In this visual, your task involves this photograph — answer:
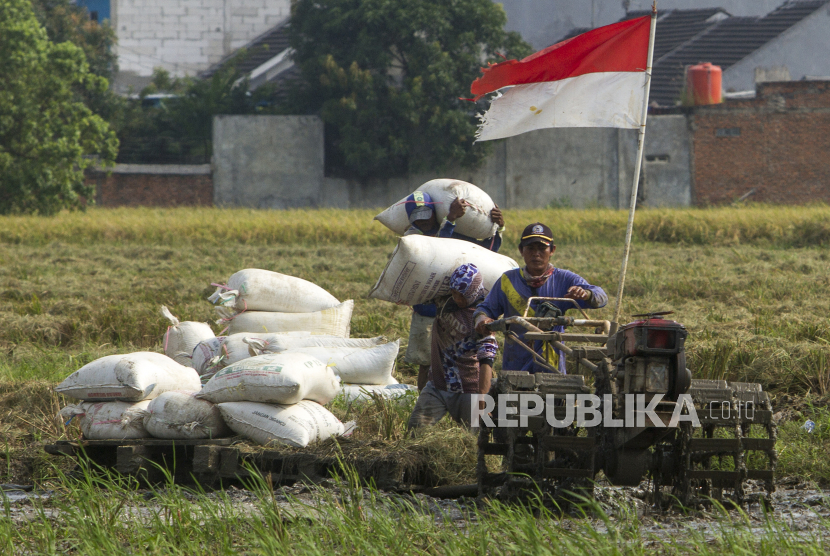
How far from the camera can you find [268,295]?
22.2 ft

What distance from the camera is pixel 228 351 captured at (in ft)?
20.2

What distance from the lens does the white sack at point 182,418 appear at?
5.15 metres

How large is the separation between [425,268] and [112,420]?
1876mm

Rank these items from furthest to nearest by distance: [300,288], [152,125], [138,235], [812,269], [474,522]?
1. [152,125]
2. [138,235]
3. [812,269]
4. [300,288]
5. [474,522]

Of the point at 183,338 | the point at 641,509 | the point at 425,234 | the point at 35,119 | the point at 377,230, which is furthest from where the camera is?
the point at 35,119

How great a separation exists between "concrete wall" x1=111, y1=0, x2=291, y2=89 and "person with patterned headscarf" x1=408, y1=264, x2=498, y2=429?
32.4 m

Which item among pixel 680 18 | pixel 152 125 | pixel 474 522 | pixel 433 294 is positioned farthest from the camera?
pixel 680 18

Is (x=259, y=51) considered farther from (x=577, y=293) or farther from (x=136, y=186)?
(x=577, y=293)

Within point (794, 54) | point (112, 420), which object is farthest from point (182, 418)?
point (794, 54)

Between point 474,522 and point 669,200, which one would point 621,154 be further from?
point 474,522

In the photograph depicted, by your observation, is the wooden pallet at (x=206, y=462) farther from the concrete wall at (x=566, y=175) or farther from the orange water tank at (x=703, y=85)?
the orange water tank at (x=703, y=85)

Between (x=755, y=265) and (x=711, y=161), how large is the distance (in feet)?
54.2

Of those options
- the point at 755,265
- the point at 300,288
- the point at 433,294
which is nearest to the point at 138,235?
the point at 755,265

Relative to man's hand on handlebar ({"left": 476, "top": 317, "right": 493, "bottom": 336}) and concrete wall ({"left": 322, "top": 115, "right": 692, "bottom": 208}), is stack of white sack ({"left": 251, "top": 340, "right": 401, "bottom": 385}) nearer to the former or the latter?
man's hand on handlebar ({"left": 476, "top": 317, "right": 493, "bottom": 336})
